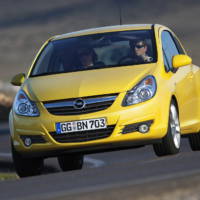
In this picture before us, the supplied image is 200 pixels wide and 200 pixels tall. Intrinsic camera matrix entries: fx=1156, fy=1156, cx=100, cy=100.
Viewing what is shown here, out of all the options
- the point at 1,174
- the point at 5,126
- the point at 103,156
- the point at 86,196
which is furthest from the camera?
the point at 5,126

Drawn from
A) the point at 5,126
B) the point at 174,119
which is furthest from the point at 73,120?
the point at 5,126

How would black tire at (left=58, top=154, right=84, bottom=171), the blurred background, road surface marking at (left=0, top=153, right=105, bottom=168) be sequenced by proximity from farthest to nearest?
the blurred background, road surface marking at (left=0, top=153, right=105, bottom=168), black tire at (left=58, top=154, right=84, bottom=171)

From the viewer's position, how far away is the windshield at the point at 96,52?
1167 centimetres

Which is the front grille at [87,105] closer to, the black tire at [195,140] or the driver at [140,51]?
the driver at [140,51]

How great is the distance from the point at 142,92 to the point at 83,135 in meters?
0.69

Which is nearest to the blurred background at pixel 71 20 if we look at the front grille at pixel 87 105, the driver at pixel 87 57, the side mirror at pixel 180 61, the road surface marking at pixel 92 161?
the road surface marking at pixel 92 161

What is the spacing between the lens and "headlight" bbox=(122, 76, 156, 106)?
10.7 metres

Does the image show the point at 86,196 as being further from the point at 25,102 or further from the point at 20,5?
the point at 20,5

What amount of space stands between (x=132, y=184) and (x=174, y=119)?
191 inches

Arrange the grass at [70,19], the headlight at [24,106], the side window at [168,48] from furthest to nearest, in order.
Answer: the grass at [70,19] < the side window at [168,48] < the headlight at [24,106]

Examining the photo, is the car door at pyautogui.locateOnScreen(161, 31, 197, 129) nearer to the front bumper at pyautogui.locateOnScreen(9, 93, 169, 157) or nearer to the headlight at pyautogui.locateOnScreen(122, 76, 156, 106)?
the headlight at pyautogui.locateOnScreen(122, 76, 156, 106)

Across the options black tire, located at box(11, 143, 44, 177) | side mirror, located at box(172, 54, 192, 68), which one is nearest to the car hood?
side mirror, located at box(172, 54, 192, 68)

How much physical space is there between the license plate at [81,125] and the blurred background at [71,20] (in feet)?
145

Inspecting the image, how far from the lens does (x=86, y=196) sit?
6.11m
